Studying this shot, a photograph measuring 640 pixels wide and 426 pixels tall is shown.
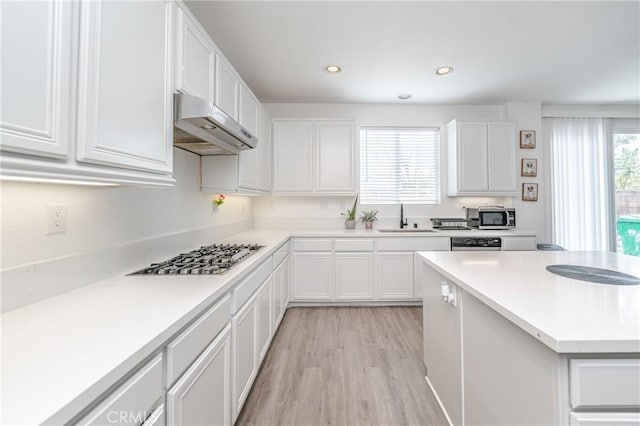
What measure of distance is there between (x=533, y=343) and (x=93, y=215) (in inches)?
72.1

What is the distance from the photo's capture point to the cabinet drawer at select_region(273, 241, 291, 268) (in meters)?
2.40

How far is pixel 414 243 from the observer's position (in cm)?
321

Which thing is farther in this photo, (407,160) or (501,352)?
(407,160)

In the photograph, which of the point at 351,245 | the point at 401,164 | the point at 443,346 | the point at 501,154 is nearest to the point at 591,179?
the point at 501,154

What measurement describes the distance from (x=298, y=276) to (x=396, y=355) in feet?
4.62

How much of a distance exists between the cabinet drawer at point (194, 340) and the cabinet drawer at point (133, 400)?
49mm

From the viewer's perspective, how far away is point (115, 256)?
1335 millimetres

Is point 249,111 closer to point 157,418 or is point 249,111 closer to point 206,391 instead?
point 206,391

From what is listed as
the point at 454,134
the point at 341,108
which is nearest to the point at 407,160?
the point at 454,134

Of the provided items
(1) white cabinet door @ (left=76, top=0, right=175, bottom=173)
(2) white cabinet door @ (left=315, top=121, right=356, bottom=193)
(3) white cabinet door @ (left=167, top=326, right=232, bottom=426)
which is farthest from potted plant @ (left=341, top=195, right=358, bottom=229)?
(1) white cabinet door @ (left=76, top=0, right=175, bottom=173)

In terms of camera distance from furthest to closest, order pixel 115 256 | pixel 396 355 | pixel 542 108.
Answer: pixel 542 108 → pixel 396 355 → pixel 115 256

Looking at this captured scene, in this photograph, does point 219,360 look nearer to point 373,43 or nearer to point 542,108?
point 373,43

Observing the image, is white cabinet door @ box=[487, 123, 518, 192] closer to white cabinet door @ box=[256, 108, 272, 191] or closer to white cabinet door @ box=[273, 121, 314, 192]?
white cabinet door @ box=[273, 121, 314, 192]

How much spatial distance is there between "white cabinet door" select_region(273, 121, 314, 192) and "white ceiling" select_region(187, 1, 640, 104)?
45cm
